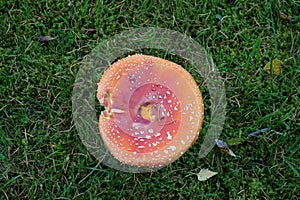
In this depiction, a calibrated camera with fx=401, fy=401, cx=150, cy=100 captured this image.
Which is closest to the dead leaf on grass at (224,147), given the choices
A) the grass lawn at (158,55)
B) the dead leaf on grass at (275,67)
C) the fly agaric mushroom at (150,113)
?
the grass lawn at (158,55)

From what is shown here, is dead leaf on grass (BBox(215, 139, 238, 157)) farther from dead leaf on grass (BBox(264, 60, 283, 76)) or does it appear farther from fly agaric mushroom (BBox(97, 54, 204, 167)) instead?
dead leaf on grass (BBox(264, 60, 283, 76))

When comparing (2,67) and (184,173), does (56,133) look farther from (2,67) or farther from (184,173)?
(184,173)

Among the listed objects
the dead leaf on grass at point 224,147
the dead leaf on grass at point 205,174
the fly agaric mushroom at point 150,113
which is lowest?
the dead leaf on grass at point 205,174

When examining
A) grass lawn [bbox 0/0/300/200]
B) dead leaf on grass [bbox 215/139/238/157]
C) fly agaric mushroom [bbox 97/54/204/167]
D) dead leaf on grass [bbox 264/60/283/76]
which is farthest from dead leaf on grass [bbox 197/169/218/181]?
dead leaf on grass [bbox 264/60/283/76]

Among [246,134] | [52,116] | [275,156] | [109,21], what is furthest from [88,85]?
[275,156]

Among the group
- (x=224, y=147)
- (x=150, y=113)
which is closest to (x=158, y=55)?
(x=150, y=113)

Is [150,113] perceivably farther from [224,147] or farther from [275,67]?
[275,67]

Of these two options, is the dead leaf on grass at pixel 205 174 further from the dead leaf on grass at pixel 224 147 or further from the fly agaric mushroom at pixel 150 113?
the fly agaric mushroom at pixel 150 113
